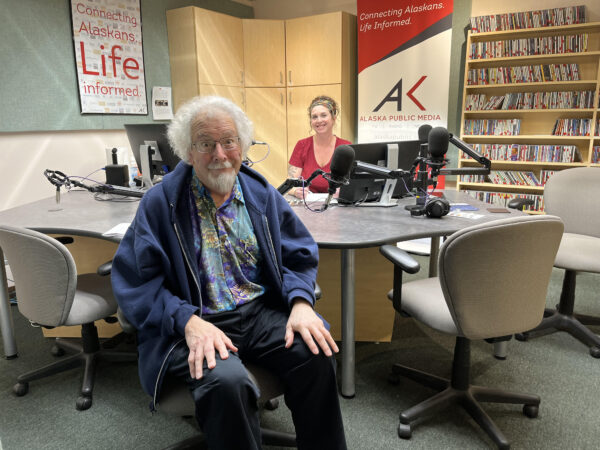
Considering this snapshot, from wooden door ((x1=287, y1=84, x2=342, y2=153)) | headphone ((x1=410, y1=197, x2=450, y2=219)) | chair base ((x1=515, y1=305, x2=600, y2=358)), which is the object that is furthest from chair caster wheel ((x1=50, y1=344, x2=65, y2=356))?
wooden door ((x1=287, y1=84, x2=342, y2=153))

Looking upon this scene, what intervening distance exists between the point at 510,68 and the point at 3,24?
4.08 metres

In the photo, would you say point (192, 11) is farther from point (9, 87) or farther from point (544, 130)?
point (544, 130)

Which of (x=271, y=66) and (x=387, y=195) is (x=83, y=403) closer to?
(x=387, y=195)

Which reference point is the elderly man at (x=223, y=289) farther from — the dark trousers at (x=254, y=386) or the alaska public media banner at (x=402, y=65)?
the alaska public media banner at (x=402, y=65)

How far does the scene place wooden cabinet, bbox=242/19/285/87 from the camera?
462 centimetres

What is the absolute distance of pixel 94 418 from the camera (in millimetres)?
1903

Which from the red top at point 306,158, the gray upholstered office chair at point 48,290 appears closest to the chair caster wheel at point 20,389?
the gray upholstered office chair at point 48,290

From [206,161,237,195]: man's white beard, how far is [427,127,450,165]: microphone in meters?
1.07

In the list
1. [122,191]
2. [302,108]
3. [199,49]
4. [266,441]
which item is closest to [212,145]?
[266,441]

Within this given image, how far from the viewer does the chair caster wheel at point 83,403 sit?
1959mm

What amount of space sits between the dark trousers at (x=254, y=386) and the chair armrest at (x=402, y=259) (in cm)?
44

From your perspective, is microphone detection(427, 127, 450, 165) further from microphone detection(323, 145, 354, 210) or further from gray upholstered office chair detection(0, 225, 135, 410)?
gray upholstered office chair detection(0, 225, 135, 410)

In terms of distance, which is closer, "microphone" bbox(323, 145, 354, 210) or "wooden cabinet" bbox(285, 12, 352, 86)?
"microphone" bbox(323, 145, 354, 210)

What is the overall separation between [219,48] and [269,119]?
2.78ft
